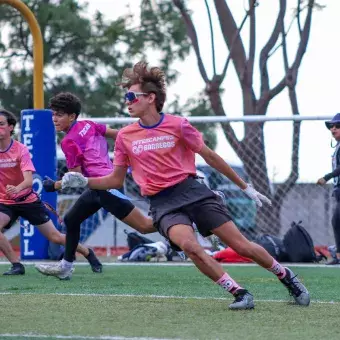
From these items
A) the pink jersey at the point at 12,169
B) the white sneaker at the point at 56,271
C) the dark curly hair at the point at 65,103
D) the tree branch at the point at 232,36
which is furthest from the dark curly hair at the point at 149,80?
the tree branch at the point at 232,36

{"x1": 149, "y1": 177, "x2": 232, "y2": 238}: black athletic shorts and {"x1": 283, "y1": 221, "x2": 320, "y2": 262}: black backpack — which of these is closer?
{"x1": 149, "y1": 177, "x2": 232, "y2": 238}: black athletic shorts

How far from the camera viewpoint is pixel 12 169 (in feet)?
38.3

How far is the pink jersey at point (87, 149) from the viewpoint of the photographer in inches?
422

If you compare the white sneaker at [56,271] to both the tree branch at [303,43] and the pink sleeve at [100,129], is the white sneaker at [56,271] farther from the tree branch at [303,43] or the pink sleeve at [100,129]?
the tree branch at [303,43]

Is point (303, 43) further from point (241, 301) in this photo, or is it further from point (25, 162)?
point (241, 301)

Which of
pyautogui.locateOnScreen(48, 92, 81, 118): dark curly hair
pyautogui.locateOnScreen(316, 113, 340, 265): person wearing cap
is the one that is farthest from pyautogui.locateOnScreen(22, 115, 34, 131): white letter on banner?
pyautogui.locateOnScreen(48, 92, 81, 118): dark curly hair

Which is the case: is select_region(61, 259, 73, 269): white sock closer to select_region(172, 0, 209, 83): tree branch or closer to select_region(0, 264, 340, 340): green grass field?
select_region(0, 264, 340, 340): green grass field

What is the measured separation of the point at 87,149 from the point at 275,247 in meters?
4.45

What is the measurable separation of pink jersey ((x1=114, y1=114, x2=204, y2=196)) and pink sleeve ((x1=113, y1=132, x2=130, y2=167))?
82mm

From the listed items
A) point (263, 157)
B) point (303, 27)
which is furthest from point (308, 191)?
point (303, 27)

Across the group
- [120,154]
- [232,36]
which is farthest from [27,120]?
[120,154]

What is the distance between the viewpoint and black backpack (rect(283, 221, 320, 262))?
14547mm

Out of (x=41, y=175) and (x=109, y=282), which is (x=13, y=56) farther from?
(x=109, y=282)

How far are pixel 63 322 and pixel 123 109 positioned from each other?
24488 mm
